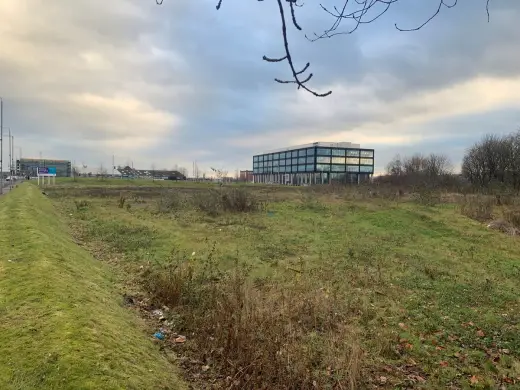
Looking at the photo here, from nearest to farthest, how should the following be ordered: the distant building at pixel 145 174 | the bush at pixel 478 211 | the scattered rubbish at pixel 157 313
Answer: the scattered rubbish at pixel 157 313, the bush at pixel 478 211, the distant building at pixel 145 174

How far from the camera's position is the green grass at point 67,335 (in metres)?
3.66

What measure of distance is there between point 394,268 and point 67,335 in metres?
8.90

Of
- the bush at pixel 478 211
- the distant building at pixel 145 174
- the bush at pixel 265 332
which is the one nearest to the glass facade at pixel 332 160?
the distant building at pixel 145 174

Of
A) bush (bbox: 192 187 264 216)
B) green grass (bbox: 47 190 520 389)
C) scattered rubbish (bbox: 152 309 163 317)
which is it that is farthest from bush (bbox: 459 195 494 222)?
scattered rubbish (bbox: 152 309 163 317)

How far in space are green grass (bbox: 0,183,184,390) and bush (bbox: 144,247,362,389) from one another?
68cm

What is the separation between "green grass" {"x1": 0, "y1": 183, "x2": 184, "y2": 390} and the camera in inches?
144

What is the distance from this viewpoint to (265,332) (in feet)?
18.2

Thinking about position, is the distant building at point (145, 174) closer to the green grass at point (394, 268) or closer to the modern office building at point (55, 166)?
the modern office building at point (55, 166)

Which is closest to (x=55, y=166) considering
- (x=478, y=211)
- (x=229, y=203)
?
(x=229, y=203)

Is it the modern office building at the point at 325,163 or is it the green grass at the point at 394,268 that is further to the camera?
the modern office building at the point at 325,163

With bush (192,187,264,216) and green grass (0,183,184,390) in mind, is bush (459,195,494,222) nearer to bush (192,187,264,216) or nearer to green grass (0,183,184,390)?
bush (192,187,264,216)

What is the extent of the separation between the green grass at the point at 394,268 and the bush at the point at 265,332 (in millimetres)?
436

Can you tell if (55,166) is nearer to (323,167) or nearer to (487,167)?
(323,167)

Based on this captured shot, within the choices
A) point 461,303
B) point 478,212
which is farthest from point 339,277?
point 478,212
